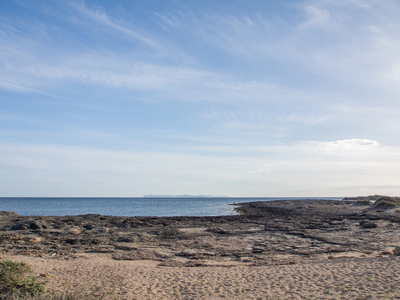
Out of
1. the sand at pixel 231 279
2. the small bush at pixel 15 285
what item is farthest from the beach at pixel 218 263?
the small bush at pixel 15 285

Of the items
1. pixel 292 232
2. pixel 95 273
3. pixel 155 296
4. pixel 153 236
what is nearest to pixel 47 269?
pixel 95 273

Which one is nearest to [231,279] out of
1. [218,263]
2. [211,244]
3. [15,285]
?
[218,263]

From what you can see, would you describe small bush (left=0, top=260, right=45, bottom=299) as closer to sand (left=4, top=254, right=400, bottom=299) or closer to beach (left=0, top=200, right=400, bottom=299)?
sand (left=4, top=254, right=400, bottom=299)

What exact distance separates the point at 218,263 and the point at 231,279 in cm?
295

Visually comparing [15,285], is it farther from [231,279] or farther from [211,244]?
[211,244]

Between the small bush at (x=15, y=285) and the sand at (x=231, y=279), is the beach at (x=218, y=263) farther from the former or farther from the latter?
the small bush at (x=15, y=285)

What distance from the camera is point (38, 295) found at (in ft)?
29.6

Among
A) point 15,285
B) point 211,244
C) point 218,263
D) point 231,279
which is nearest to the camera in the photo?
point 15,285

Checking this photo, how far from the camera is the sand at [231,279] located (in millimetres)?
10227

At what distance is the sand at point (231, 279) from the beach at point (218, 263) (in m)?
0.03

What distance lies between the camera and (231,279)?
39.5ft

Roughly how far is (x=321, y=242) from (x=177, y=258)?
31.5 feet

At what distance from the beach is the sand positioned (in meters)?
0.03

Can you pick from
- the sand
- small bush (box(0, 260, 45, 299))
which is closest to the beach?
the sand
